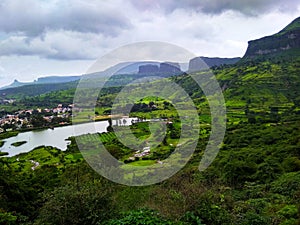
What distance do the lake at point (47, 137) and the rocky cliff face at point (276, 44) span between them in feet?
290

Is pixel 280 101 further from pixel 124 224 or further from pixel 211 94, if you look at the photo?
pixel 124 224

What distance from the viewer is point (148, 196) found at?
13.8 m

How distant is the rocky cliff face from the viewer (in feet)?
406

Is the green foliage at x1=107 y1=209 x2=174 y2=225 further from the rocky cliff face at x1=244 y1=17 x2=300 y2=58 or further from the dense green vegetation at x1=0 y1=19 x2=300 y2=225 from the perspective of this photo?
the rocky cliff face at x1=244 y1=17 x2=300 y2=58

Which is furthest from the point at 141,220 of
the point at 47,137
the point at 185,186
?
the point at 47,137

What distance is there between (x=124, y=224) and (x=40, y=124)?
78.2 meters

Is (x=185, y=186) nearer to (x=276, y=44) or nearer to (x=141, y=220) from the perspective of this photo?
(x=141, y=220)

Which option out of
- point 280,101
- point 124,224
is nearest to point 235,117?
point 280,101

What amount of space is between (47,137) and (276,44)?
107343 millimetres

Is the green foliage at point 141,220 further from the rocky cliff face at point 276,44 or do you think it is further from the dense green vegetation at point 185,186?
the rocky cliff face at point 276,44

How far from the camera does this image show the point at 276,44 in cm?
13150

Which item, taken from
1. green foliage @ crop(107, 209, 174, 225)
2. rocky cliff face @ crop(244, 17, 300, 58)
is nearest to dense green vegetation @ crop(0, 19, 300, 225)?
green foliage @ crop(107, 209, 174, 225)

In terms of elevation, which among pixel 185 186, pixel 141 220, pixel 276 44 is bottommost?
pixel 185 186

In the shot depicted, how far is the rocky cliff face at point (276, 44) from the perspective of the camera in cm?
12369
